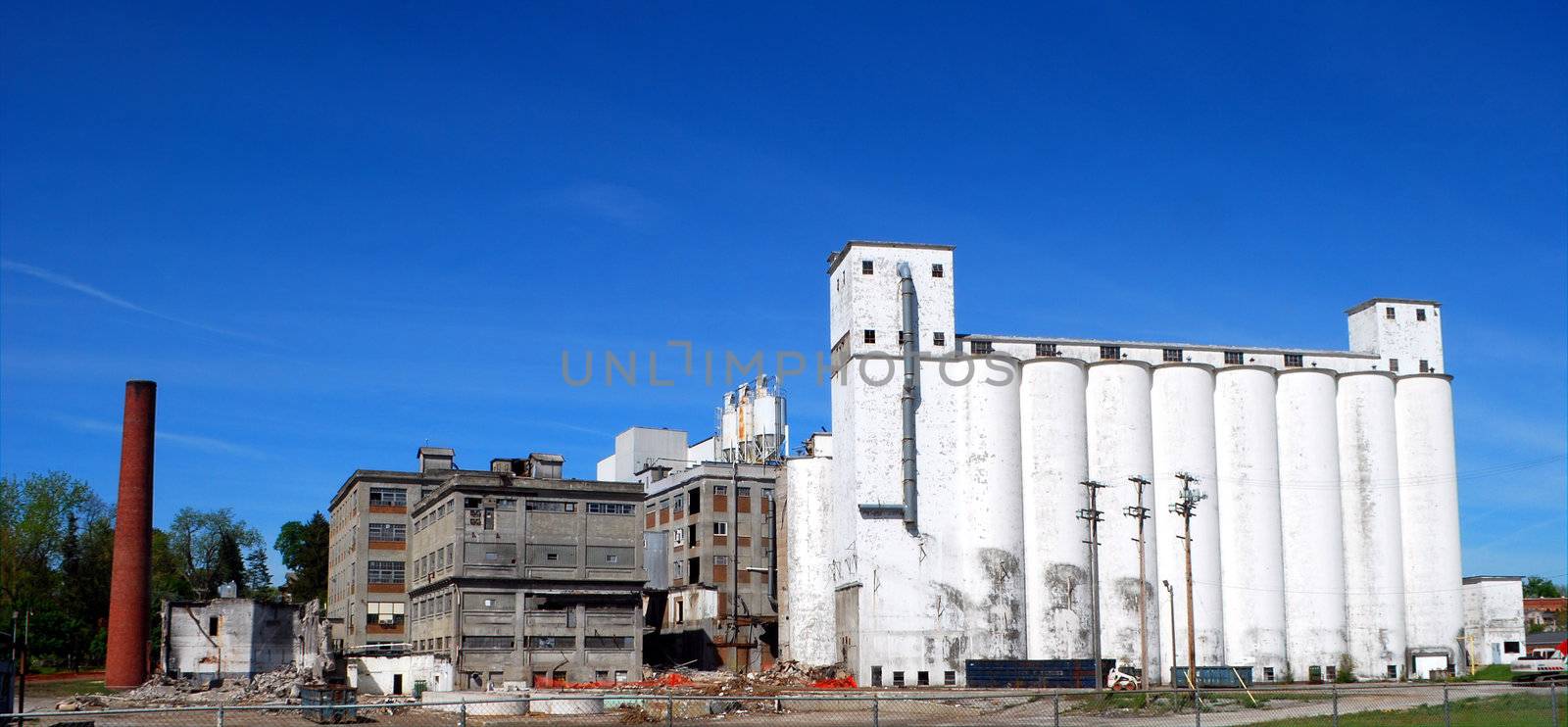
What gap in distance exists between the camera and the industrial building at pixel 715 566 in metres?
89.5

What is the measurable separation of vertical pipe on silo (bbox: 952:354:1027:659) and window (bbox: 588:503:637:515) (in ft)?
59.2

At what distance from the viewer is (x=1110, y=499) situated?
7481cm

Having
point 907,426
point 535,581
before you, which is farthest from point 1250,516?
point 535,581

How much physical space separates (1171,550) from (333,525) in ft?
238

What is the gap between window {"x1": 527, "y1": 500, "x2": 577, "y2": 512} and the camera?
71.3 metres

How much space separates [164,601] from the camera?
245 feet

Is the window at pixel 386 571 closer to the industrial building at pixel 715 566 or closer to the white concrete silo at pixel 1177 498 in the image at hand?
the industrial building at pixel 715 566

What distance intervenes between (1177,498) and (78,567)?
93.6 m

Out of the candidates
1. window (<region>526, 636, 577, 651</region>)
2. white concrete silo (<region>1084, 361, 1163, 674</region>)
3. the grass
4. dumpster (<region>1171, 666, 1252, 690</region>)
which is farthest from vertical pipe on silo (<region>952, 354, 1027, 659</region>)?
the grass

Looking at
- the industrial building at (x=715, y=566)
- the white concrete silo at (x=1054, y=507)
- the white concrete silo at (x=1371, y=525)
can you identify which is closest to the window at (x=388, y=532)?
the industrial building at (x=715, y=566)

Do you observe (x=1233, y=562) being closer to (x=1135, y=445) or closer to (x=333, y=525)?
(x=1135, y=445)

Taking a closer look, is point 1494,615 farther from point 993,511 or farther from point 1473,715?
point 1473,715

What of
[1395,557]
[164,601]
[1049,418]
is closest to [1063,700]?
[1049,418]

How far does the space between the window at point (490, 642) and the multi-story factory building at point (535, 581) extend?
0.17 ft
